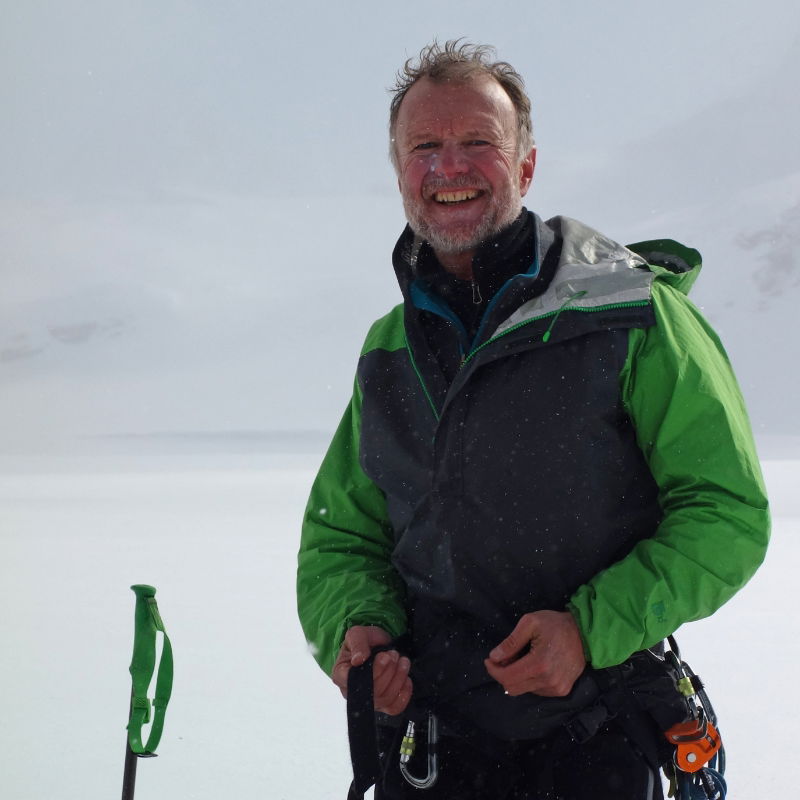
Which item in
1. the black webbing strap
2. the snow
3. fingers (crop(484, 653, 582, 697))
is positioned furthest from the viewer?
the snow

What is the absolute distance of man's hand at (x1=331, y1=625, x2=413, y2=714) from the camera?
5.19 feet

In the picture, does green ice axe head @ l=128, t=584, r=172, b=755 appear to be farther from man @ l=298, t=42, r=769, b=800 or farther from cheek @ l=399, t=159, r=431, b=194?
cheek @ l=399, t=159, r=431, b=194

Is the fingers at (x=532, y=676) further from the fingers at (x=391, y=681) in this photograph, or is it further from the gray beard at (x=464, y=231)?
the gray beard at (x=464, y=231)

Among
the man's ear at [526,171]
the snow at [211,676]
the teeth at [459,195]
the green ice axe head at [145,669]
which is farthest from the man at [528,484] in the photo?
the snow at [211,676]

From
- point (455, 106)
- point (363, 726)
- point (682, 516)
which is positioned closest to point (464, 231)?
point (455, 106)

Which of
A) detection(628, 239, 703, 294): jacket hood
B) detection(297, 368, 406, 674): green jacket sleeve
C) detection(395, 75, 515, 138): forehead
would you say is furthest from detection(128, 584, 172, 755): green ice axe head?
detection(628, 239, 703, 294): jacket hood

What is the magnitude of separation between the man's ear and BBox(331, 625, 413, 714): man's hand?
99 cm

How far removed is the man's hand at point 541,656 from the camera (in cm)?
143

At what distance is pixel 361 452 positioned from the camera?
1833 mm

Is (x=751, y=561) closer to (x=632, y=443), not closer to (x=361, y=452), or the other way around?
(x=632, y=443)

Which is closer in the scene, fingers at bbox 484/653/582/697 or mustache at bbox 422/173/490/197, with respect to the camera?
fingers at bbox 484/653/582/697

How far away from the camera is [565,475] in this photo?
1567 mm

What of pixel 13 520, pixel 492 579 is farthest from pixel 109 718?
pixel 13 520

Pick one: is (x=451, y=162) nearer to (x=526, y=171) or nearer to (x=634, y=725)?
(x=526, y=171)
